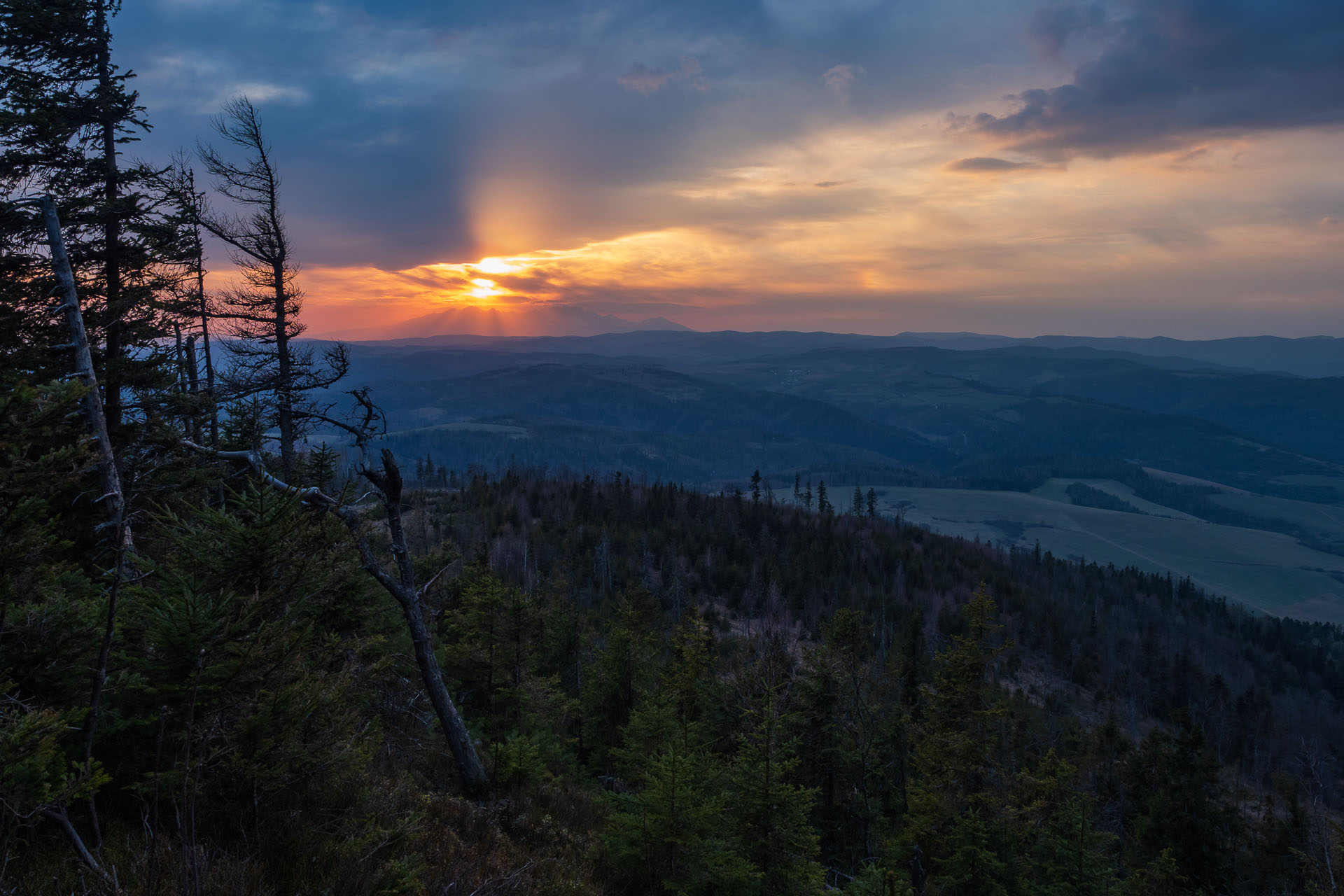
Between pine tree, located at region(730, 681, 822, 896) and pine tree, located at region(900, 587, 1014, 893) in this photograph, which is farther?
pine tree, located at region(900, 587, 1014, 893)

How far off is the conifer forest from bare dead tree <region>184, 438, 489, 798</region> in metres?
0.10

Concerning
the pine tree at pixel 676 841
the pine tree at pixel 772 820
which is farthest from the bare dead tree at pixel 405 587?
the pine tree at pixel 772 820

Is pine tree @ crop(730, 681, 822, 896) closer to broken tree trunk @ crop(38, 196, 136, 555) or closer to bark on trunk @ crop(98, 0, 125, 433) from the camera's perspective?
broken tree trunk @ crop(38, 196, 136, 555)

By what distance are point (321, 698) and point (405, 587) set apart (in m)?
5.65

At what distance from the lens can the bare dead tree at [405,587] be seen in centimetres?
1167

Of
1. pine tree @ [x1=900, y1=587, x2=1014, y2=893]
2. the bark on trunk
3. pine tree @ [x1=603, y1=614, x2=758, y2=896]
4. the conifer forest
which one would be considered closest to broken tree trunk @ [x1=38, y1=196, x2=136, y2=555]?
the conifer forest

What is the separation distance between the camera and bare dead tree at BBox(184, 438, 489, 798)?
11.7m

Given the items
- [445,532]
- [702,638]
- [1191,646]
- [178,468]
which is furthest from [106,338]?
[1191,646]

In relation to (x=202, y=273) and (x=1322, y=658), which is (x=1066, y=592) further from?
(x=202, y=273)

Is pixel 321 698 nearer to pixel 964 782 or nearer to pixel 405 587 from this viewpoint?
pixel 405 587

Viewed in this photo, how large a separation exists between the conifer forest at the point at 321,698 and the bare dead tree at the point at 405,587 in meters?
0.10

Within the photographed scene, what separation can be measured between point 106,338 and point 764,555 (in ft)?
345

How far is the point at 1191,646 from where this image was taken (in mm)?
122000

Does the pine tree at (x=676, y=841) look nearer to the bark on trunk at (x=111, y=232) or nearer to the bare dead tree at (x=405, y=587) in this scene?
the bare dead tree at (x=405, y=587)
